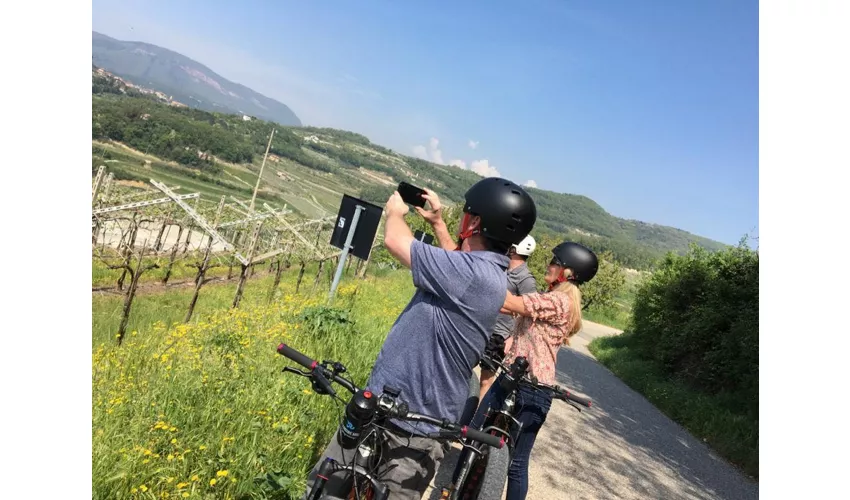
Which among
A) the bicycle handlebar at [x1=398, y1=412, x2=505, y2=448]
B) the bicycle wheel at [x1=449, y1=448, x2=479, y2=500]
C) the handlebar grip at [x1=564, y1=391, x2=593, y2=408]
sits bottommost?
the bicycle wheel at [x1=449, y1=448, x2=479, y2=500]

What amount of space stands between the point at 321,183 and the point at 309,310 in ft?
406

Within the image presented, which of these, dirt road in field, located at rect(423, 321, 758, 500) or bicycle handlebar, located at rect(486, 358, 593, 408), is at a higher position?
bicycle handlebar, located at rect(486, 358, 593, 408)

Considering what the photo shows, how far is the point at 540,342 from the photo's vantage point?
3.96 metres

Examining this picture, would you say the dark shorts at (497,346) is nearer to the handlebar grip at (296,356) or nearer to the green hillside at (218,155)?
the handlebar grip at (296,356)

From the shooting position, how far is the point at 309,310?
7551 millimetres

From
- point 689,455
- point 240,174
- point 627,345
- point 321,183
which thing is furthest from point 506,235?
point 321,183

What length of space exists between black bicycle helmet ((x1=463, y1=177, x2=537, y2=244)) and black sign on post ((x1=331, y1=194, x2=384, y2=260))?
5433 millimetres

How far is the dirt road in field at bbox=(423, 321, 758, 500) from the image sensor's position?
5.94 meters

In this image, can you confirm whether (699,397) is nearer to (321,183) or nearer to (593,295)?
(593,295)

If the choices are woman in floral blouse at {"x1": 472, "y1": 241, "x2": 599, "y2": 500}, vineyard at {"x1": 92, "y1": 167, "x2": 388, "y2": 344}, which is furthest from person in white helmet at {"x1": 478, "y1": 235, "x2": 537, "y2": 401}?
vineyard at {"x1": 92, "y1": 167, "x2": 388, "y2": 344}

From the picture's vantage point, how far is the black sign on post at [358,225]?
7855mm

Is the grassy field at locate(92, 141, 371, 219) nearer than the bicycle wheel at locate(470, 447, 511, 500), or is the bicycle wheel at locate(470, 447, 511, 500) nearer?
the bicycle wheel at locate(470, 447, 511, 500)

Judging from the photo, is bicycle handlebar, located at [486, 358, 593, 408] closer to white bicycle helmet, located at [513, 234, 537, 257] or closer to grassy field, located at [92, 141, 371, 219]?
white bicycle helmet, located at [513, 234, 537, 257]

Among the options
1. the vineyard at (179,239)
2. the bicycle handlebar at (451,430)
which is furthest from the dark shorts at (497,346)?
the vineyard at (179,239)
